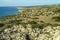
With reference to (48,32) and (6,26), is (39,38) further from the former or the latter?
(6,26)

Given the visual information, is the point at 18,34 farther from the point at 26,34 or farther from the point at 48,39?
the point at 48,39

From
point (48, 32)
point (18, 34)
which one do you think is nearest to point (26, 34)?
point (18, 34)

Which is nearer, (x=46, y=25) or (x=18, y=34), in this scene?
(x=18, y=34)

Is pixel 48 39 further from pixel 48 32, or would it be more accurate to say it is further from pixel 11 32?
pixel 11 32

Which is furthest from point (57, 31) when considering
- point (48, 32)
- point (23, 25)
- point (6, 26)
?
point (6, 26)

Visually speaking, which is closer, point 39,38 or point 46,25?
point 39,38

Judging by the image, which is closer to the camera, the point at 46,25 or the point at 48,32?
the point at 48,32

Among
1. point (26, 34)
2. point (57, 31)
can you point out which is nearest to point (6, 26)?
point (26, 34)
